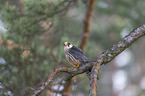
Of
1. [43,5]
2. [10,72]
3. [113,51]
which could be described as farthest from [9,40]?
[113,51]

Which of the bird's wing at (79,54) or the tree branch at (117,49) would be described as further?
the bird's wing at (79,54)

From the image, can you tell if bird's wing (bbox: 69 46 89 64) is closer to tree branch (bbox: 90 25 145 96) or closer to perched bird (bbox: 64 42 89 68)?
perched bird (bbox: 64 42 89 68)

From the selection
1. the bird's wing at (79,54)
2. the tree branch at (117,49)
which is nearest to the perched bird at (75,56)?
the bird's wing at (79,54)

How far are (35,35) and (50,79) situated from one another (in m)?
3.10

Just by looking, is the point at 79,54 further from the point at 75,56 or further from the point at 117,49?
the point at 117,49

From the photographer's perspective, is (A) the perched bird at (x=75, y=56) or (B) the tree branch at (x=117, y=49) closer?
(B) the tree branch at (x=117, y=49)

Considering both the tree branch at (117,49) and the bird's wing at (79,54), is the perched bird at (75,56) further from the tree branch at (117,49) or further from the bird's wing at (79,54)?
the tree branch at (117,49)

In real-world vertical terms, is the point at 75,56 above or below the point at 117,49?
above

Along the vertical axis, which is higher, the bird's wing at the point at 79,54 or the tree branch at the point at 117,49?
the bird's wing at the point at 79,54

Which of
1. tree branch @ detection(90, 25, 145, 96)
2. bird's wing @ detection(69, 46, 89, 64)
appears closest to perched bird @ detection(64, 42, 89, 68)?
bird's wing @ detection(69, 46, 89, 64)

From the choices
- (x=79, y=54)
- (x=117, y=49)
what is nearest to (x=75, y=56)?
(x=79, y=54)

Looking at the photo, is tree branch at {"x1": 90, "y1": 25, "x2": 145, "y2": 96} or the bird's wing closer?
tree branch at {"x1": 90, "y1": 25, "x2": 145, "y2": 96}

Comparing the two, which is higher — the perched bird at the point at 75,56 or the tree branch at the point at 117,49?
the perched bird at the point at 75,56

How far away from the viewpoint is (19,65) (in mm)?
5062
